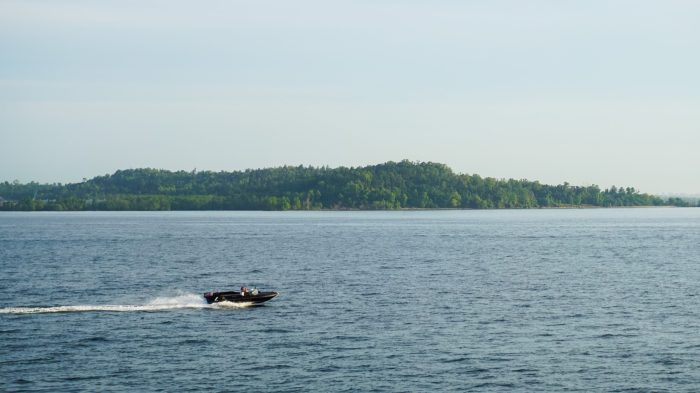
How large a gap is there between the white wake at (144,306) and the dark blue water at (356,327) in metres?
0.24

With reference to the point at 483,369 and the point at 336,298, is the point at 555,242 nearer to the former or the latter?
the point at 336,298

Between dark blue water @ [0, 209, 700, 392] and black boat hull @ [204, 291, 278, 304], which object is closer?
dark blue water @ [0, 209, 700, 392]

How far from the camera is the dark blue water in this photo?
54156 millimetres

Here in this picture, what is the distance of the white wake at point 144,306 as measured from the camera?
7819 centimetres

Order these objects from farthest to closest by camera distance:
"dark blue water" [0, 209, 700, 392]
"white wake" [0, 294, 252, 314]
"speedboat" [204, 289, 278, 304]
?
"speedboat" [204, 289, 278, 304] < "white wake" [0, 294, 252, 314] < "dark blue water" [0, 209, 700, 392]

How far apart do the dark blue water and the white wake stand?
0.80 feet

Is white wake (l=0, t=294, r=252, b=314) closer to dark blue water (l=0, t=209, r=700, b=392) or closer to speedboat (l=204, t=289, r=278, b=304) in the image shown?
dark blue water (l=0, t=209, r=700, b=392)

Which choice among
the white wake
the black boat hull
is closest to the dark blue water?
the white wake

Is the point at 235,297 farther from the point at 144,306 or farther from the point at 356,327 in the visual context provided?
the point at 356,327

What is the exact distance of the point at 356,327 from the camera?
2788 inches

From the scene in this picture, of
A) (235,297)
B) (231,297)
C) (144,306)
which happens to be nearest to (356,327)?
(235,297)

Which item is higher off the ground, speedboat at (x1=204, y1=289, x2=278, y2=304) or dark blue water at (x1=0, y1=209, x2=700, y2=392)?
speedboat at (x1=204, y1=289, x2=278, y2=304)

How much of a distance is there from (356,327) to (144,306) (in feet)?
70.6

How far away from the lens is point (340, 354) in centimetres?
6047
